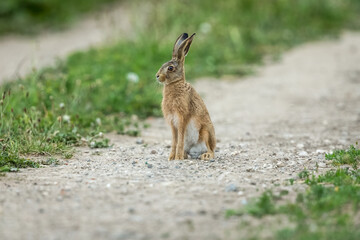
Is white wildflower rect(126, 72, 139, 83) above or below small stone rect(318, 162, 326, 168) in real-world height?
above

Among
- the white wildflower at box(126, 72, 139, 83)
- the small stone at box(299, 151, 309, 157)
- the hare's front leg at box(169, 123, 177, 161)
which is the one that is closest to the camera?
the hare's front leg at box(169, 123, 177, 161)

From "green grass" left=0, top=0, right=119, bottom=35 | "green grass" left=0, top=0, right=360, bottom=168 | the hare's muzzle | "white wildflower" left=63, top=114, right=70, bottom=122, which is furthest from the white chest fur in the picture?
"green grass" left=0, top=0, right=119, bottom=35

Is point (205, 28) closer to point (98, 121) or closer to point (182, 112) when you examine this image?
point (98, 121)

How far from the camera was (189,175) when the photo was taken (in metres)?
5.26

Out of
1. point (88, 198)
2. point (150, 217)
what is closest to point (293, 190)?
point (150, 217)

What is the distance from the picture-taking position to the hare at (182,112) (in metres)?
5.88

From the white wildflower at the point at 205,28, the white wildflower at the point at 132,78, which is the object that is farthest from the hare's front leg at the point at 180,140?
the white wildflower at the point at 205,28

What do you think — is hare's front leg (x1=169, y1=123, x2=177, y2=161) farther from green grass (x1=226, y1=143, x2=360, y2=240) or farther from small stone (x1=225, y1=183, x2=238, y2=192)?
green grass (x1=226, y1=143, x2=360, y2=240)

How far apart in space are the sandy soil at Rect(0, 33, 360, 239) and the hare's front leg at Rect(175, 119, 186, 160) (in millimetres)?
106

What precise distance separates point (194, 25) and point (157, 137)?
6.04 meters

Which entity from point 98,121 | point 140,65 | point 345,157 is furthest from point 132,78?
point 345,157

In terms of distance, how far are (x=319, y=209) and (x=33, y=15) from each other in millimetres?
12949

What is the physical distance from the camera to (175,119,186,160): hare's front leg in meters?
5.86

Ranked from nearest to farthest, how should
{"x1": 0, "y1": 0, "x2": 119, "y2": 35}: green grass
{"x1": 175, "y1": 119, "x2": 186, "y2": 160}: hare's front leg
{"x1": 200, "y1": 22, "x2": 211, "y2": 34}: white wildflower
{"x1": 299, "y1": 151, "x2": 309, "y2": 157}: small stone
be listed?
1. {"x1": 175, "y1": 119, "x2": 186, "y2": 160}: hare's front leg
2. {"x1": 299, "y1": 151, "x2": 309, "y2": 157}: small stone
3. {"x1": 200, "y1": 22, "x2": 211, "y2": 34}: white wildflower
4. {"x1": 0, "y1": 0, "x2": 119, "y2": 35}: green grass
